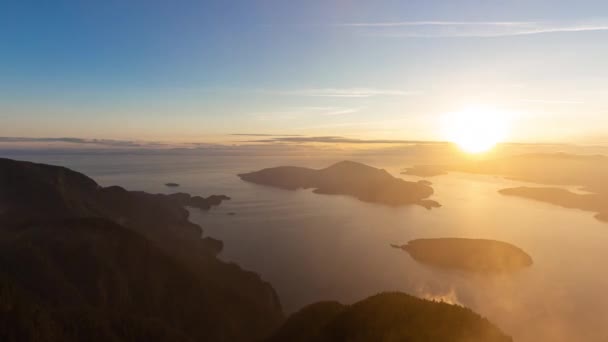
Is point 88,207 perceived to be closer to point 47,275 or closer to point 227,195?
point 47,275

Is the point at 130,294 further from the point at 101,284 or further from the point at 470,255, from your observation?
the point at 470,255

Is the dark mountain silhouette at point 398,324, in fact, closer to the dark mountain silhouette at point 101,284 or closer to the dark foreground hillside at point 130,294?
the dark foreground hillside at point 130,294

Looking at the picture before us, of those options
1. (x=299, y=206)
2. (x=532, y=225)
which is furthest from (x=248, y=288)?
(x=532, y=225)

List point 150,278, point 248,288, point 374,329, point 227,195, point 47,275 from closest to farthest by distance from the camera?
point 374,329 → point 47,275 → point 150,278 → point 248,288 → point 227,195

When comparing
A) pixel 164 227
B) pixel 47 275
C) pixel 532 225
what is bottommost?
pixel 532 225

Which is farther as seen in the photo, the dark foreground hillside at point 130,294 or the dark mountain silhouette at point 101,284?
the dark mountain silhouette at point 101,284

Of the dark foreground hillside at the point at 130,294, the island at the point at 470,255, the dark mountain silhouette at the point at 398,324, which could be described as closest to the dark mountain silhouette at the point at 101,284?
the dark foreground hillside at the point at 130,294

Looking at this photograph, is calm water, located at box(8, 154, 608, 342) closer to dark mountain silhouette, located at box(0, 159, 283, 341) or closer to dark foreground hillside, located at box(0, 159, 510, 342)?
dark mountain silhouette, located at box(0, 159, 283, 341)

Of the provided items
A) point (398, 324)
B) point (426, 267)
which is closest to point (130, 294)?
point (398, 324)
